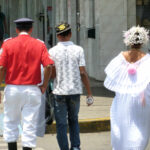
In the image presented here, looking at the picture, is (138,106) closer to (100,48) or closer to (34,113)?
(34,113)

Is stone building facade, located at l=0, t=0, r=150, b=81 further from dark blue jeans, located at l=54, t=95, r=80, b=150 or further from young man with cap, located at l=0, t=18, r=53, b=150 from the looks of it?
young man with cap, located at l=0, t=18, r=53, b=150

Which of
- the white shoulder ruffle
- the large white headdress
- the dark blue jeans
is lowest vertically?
the dark blue jeans

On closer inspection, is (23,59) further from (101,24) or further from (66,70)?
(101,24)

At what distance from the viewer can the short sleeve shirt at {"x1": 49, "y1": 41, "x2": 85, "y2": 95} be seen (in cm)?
783

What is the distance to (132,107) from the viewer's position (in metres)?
7.23

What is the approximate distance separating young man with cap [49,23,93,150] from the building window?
361 inches

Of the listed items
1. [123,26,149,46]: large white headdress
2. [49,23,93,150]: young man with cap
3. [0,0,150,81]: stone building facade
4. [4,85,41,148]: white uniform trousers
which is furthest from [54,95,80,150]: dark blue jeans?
[0,0,150,81]: stone building facade

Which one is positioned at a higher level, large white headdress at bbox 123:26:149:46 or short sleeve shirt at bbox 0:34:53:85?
large white headdress at bbox 123:26:149:46

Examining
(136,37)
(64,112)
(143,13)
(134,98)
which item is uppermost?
(136,37)

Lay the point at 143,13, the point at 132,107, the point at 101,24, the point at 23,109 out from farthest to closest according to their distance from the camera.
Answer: the point at 143,13 → the point at 101,24 → the point at 23,109 → the point at 132,107

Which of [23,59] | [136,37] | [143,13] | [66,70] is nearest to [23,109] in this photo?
[23,59]

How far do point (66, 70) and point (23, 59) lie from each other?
26.2 inches

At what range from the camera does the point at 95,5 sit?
17.2 m

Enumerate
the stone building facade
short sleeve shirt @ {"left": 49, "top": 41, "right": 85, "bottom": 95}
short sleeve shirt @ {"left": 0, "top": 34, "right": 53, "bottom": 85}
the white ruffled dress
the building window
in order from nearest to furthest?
the white ruffled dress → short sleeve shirt @ {"left": 0, "top": 34, "right": 53, "bottom": 85} → short sleeve shirt @ {"left": 49, "top": 41, "right": 85, "bottom": 95} → the stone building facade → the building window
